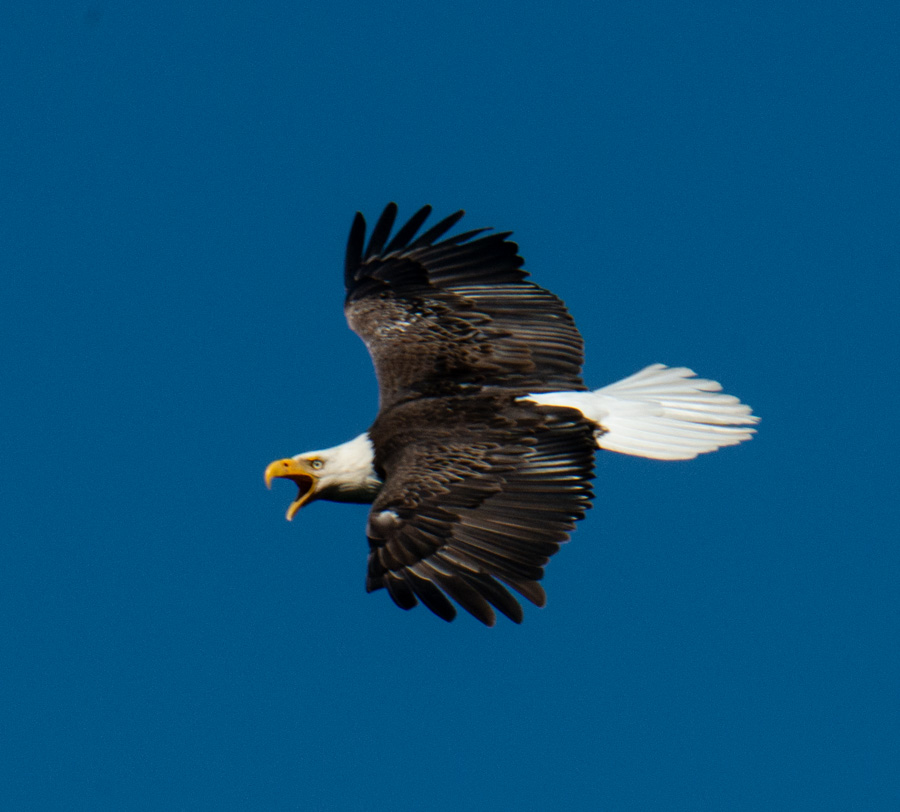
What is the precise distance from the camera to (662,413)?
8789mm

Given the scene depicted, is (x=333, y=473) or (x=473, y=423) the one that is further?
(x=333, y=473)

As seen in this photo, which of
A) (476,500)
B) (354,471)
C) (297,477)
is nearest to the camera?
(476,500)

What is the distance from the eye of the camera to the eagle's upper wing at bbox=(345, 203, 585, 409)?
880cm

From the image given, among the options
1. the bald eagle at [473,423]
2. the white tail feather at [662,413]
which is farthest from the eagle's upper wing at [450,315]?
the white tail feather at [662,413]

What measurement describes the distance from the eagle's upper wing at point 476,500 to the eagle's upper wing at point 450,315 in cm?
43

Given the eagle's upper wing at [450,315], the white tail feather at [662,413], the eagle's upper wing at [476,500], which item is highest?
the eagle's upper wing at [450,315]

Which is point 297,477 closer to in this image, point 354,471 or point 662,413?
point 354,471

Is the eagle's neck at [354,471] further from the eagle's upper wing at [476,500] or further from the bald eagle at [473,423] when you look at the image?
the eagle's upper wing at [476,500]

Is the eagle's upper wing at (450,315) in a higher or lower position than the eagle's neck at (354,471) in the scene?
higher

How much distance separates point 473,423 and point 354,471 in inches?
33.6

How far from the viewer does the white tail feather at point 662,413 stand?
845 centimetres

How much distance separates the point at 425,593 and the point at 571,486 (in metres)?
1.07

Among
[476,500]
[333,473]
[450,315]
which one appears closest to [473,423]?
[476,500]

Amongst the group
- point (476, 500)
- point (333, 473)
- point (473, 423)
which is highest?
point (473, 423)
